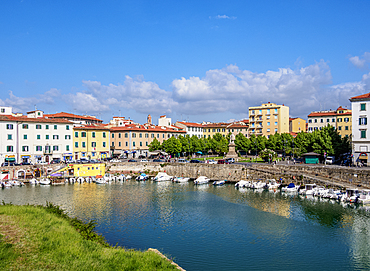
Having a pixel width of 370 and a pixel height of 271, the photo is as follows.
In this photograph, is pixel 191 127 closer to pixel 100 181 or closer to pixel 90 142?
pixel 90 142

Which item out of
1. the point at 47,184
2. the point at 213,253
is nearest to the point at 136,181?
the point at 47,184

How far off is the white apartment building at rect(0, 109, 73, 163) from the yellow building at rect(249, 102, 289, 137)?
2696 inches

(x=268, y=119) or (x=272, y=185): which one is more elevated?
(x=268, y=119)

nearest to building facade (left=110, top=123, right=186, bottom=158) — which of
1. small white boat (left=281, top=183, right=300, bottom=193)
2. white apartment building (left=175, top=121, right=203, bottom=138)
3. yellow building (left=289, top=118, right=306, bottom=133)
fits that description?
white apartment building (left=175, top=121, right=203, bottom=138)

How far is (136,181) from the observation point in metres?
67.5

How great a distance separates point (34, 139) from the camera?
75.1 meters

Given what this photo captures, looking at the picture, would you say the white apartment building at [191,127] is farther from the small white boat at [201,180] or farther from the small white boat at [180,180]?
the small white boat at [201,180]

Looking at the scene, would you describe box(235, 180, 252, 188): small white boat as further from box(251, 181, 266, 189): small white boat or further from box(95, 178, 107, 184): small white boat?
box(95, 178, 107, 184): small white boat

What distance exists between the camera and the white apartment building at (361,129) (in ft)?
191

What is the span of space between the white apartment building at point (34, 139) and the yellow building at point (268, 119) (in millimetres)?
68474

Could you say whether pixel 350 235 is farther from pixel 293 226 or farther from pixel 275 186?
pixel 275 186

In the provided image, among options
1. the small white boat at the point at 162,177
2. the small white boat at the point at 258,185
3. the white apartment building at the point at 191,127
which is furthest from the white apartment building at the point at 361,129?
the white apartment building at the point at 191,127

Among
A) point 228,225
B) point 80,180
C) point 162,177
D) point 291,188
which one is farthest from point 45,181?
point 291,188

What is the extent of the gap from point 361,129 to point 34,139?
7132 cm
